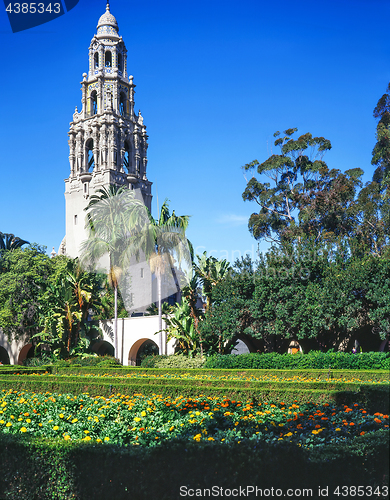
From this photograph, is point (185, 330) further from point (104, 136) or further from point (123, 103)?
point (123, 103)

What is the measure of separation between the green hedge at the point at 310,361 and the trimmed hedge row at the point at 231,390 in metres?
8.11

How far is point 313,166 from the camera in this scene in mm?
36375

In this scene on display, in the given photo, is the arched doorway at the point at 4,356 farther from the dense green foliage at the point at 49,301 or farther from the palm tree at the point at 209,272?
the palm tree at the point at 209,272

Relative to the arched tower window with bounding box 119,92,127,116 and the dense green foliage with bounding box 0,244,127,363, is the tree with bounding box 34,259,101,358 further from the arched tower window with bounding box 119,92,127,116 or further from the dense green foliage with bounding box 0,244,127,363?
the arched tower window with bounding box 119,92,127,116

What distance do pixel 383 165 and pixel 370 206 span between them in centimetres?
341

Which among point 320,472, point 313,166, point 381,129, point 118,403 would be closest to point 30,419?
point 118,403


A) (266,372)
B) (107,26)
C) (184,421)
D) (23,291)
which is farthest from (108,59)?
(184,421)

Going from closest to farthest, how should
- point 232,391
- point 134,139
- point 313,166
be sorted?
point 232,391, point 313,166, point 134,139

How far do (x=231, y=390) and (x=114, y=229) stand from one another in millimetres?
23150

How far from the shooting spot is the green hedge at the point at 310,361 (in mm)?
20156

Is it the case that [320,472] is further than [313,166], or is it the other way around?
[313,166]

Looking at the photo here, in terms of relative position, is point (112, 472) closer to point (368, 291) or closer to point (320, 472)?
point (320, 472)

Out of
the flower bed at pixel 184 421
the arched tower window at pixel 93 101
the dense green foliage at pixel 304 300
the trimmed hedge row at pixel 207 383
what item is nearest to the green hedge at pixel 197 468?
the flower bed at pixel 184 421

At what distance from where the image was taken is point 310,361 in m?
21.2
